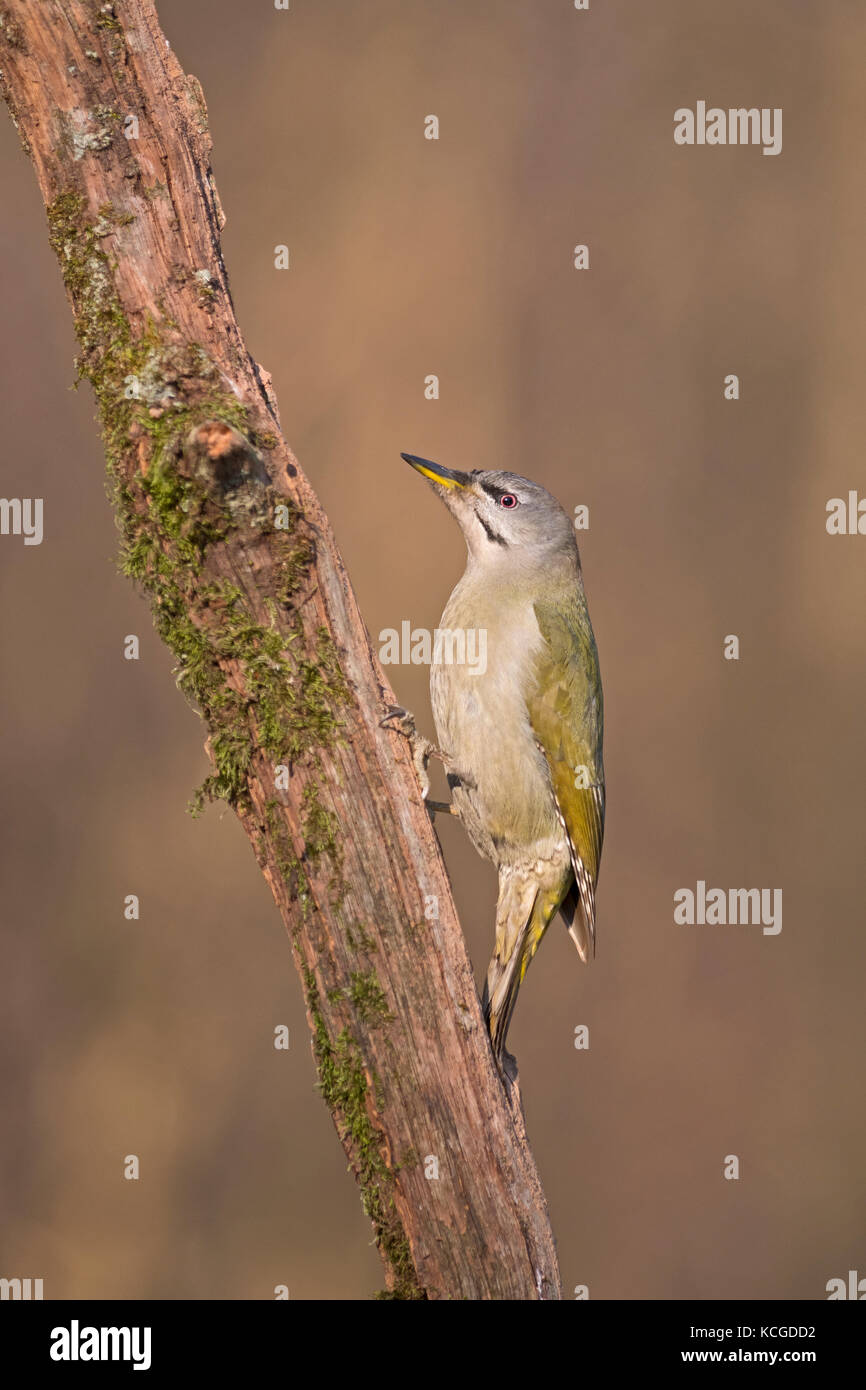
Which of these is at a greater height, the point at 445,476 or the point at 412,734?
the point at 445,476

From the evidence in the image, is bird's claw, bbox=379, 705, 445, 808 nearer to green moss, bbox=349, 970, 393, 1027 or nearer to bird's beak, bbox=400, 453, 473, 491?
green moss, bbox=349, 970, 393, 1027

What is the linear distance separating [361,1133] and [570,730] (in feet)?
4.85

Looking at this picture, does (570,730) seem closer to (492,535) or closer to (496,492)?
(492,535)

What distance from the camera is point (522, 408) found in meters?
6.11

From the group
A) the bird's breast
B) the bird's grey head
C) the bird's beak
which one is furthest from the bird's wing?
the bird's beak

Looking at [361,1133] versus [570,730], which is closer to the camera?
[361,1133]

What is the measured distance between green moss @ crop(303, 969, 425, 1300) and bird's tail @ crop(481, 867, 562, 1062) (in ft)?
2.47

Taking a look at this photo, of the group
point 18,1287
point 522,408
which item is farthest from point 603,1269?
point 522,408

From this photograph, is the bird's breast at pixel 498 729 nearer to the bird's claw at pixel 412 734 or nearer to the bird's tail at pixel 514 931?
the bird's tail at pixel 514 931

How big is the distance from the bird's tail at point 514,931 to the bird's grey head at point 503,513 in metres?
1.04

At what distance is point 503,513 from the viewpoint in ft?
12.1

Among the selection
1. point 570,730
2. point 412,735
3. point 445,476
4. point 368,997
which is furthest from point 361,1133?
point 445,476

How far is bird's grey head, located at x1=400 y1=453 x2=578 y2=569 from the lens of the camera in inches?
146

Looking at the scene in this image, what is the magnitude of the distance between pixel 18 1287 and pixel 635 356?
565cm
